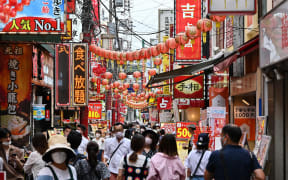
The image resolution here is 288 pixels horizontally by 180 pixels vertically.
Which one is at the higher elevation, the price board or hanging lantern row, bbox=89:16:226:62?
hanging lantern row, bbox=89:16:226:62

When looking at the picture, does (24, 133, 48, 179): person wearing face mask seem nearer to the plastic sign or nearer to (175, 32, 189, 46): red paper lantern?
the plastic sign

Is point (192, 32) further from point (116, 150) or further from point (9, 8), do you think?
point (9, 8)

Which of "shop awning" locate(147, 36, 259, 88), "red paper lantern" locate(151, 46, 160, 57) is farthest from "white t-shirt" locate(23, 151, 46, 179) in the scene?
"red paper lantern" locate(151, 46, 160, 57)

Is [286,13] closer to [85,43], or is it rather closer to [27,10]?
[27,10]

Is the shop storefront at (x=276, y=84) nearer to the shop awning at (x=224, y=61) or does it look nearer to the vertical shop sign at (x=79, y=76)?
the shop awning at (x=224, y=61)

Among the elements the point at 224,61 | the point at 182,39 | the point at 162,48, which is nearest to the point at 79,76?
the point at 162,48

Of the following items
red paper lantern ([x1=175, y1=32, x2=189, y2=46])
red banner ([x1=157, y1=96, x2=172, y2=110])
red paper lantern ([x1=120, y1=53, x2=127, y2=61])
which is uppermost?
red paper lantern ([x1=175, y1=32, x2=189, y2=46])

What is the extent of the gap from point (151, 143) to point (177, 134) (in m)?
10.5

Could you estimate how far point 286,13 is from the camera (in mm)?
8516

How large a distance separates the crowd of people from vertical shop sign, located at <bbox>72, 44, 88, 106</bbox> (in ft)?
32.1

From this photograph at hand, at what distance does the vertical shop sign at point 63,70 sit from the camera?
20297mm

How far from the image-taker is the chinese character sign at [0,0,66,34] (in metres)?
13.1

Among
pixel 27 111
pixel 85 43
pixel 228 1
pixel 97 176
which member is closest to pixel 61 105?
pixel 85 43

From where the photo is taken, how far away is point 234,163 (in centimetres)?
674
